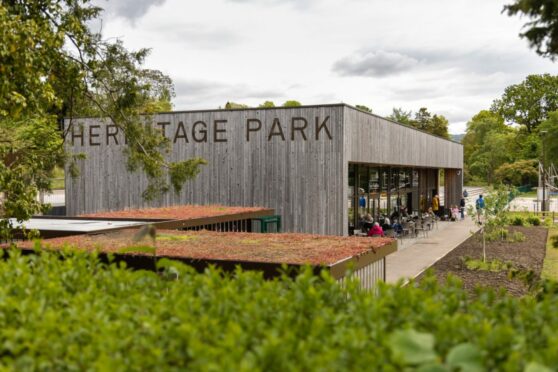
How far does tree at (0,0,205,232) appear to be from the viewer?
875 cm

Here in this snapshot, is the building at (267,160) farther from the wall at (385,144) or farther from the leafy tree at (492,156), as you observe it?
the leafy tree at (492,156)

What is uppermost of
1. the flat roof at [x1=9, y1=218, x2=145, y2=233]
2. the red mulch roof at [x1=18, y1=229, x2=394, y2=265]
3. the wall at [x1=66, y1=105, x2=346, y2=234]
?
the wall at [x1=66, y1=105, x2=346, y2=234]

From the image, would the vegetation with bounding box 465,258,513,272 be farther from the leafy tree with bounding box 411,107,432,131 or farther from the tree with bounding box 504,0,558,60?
the leafy tree with bounding box 411,107,432,131

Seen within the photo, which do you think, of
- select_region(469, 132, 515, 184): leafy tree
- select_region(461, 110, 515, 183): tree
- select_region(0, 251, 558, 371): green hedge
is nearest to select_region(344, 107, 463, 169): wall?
select_region(0, 251, 558, 371): green hedge

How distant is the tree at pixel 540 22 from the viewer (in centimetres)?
453

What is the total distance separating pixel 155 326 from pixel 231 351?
0.48 metres

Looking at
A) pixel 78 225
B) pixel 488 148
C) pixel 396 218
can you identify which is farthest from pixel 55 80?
pixel 488 148

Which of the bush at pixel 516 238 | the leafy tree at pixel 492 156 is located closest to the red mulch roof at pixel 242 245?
the bush at pixel 516 238

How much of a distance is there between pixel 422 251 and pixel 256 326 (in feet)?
61.6

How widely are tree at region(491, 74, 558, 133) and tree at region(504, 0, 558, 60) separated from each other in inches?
3677

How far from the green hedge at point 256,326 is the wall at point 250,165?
15632 millimetres

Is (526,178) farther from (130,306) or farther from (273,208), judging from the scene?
(130,306)

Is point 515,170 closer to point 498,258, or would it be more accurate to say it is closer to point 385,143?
point 385,143

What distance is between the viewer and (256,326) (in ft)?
9.78
